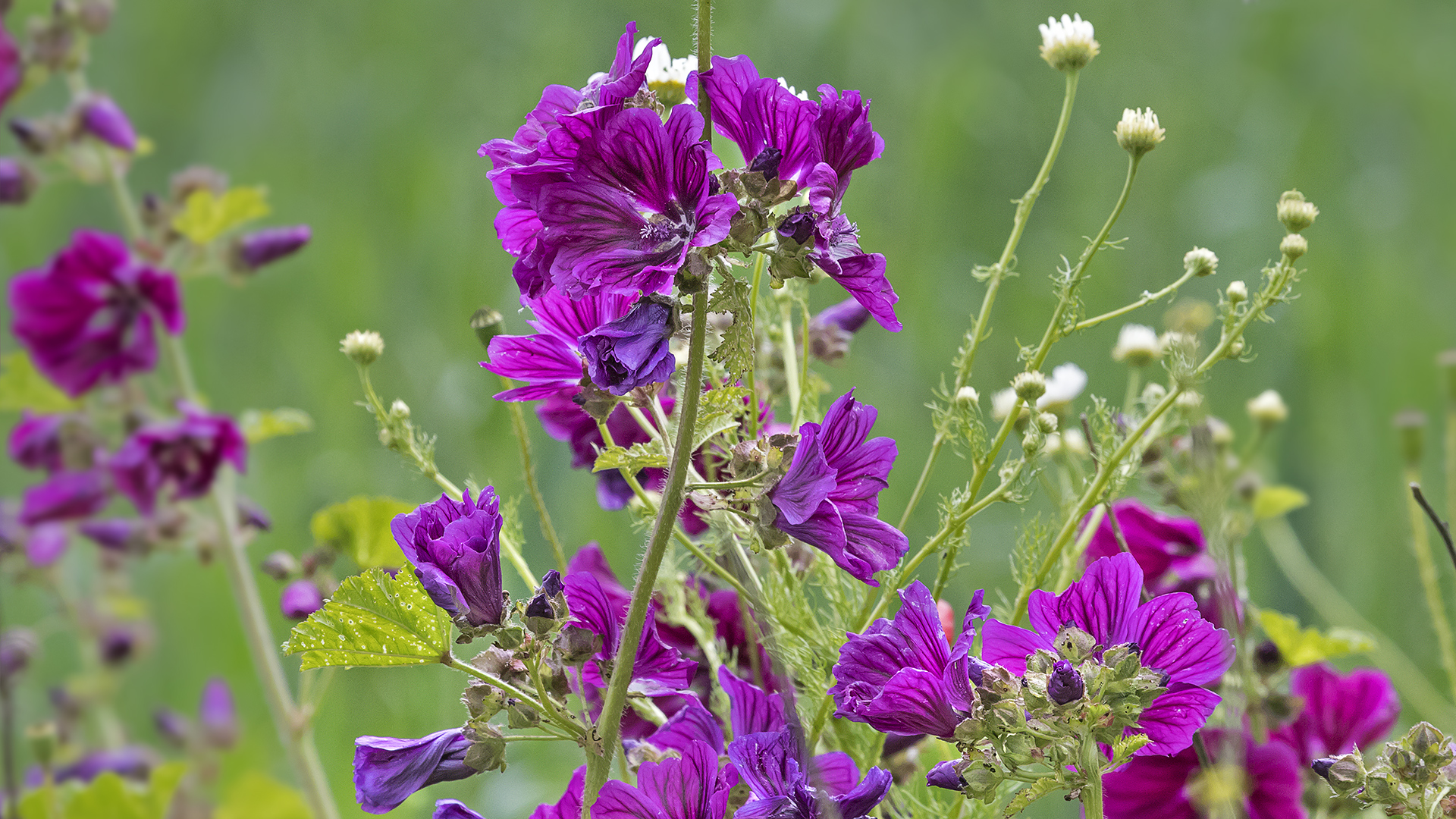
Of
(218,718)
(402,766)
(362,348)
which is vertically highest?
(362,348)

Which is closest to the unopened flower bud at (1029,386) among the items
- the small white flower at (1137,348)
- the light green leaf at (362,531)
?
the small white flower at (1137,348)

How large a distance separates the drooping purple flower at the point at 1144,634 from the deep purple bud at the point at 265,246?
0.42m

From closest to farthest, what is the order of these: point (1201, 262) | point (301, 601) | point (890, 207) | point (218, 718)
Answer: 1. point (1201, 262)
2. point (301, 601)
3. point (218, 718)
4. point (890, 207)

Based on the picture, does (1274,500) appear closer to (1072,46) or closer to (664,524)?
(1072,46)

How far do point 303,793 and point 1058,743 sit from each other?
0.41 meters

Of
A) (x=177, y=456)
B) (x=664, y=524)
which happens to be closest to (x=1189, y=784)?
(x=664, y=524)

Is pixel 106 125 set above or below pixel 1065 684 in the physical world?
above

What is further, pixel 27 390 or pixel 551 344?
pixel 27 390

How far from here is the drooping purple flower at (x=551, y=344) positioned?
0.30 metres

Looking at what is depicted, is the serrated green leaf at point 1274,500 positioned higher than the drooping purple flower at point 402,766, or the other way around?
the serrated green leaf at point 1274,500

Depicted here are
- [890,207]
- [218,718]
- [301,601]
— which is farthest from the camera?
[890,207]

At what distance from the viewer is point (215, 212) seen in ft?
1.82

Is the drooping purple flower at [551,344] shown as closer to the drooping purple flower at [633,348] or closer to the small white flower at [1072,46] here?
the drooping purple flower at [633,348]

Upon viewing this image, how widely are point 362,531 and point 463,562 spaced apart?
22 centimetres
